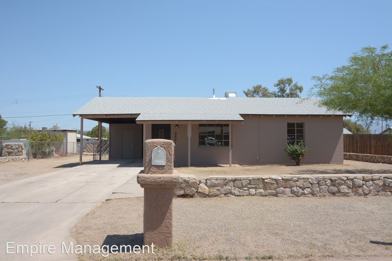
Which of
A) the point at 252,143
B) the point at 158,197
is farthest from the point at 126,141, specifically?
the point at 158,197

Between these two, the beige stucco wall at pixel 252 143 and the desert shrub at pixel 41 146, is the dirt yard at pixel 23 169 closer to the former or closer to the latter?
the beige stucco wall at pixel 252 143

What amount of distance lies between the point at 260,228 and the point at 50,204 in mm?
5696

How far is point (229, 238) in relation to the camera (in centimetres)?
682

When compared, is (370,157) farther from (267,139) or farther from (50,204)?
(50,204)

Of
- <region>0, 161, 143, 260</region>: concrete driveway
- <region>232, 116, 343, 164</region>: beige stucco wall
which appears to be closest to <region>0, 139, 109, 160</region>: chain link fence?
<region>232, 116, 343, 164</region>: beige stucco wall

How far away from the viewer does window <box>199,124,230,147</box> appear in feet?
78.1

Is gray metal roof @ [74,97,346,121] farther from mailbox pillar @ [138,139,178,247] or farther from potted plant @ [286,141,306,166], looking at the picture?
mailbox pillar @ [138,139,178,247]

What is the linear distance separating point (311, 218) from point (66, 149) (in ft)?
107

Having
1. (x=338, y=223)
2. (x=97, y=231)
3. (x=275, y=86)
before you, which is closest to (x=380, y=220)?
(x=338, y=223)

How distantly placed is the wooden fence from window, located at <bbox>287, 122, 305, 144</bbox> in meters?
5.09

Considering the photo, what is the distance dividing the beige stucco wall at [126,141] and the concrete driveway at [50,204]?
10397 mm

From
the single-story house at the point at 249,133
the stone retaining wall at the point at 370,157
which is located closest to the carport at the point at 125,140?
the single-story house at the point at 249,133

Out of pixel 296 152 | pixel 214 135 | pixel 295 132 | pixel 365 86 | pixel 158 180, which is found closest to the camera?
pixel 158 180

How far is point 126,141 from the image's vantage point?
29266 millimetres
